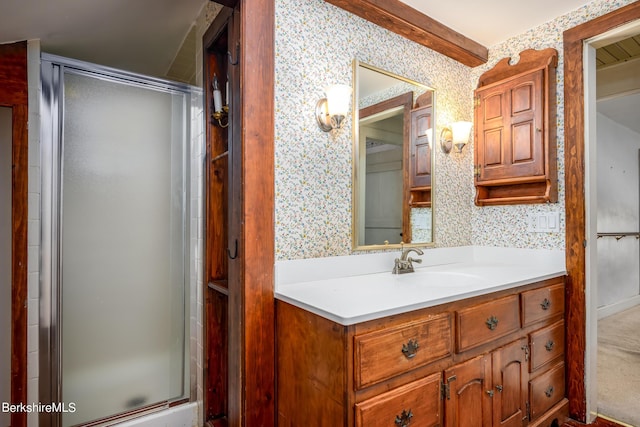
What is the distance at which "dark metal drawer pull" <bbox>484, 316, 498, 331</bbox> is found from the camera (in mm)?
1593

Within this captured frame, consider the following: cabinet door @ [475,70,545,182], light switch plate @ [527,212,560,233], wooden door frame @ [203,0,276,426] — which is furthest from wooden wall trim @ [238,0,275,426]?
light switch plate @ [527,212,560,233]

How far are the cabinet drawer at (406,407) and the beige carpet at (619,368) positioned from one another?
1511 mm

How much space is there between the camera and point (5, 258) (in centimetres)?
197

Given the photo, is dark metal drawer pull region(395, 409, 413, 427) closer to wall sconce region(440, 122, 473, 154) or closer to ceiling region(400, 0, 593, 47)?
wall sconce region(440, 122, 473, 154)

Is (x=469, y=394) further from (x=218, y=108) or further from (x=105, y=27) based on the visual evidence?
(x=105, y=27)

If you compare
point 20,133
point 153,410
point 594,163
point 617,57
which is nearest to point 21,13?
point 20,133

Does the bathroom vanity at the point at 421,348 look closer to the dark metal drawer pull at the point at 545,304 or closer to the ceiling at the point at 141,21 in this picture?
the dark metal drawer pull at the point at 545,304

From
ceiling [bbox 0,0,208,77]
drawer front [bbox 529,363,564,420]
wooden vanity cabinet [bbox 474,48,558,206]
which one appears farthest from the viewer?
wooden vanity cabinet [bbox 474,48,558,206]

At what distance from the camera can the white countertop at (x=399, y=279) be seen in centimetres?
129

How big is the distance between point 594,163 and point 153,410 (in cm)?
298

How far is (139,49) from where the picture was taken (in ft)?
8.38

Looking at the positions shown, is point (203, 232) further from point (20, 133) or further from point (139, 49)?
point (139, 49)

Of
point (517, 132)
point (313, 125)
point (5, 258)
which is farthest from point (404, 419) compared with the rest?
point (5, 258)

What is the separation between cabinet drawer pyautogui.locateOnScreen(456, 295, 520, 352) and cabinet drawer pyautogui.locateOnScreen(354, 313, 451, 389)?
84 millimetres
